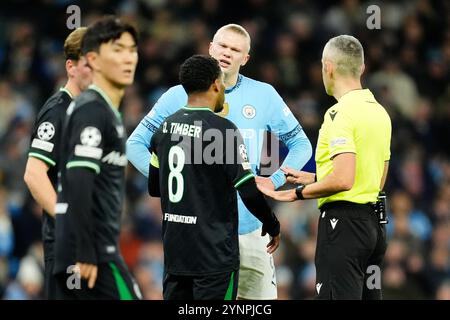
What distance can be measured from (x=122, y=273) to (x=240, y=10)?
33.1 feet

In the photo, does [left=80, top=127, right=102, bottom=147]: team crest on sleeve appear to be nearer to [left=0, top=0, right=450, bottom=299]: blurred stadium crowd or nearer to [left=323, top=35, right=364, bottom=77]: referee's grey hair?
[left=323, top=35, right=364, bottom=77]: referee's grey hair

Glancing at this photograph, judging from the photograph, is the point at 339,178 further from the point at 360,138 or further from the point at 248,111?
the point at 248,111

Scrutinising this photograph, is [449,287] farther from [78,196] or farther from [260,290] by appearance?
[78,196]

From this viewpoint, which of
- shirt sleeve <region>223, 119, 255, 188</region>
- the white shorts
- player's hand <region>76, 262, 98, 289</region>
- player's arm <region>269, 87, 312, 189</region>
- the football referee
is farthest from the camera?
player's arm <region>269, 87, 312, 189</region>

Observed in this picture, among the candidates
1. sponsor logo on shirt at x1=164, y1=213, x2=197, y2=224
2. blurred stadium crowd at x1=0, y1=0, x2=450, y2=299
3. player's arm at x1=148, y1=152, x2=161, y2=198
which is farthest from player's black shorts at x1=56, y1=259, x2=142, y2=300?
blurred stadium crowd at x1=0, y1=0, x2=450, y2=299

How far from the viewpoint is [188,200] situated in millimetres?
6297

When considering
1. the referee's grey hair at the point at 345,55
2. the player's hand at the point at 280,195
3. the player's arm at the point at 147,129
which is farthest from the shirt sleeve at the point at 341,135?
the player's arm at the point at 147,129

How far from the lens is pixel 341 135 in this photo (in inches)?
263

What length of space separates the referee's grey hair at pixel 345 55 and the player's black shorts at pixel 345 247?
95 cm

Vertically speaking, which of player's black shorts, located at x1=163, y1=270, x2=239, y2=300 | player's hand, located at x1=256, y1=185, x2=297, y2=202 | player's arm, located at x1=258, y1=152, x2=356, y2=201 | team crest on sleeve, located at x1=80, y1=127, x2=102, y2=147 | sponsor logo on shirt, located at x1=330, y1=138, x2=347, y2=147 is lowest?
player's black shorts, located at x1=163, y1=270, x2=239, y2=300

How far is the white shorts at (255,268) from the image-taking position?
7457mm

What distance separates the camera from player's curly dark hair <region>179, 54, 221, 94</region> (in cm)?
642

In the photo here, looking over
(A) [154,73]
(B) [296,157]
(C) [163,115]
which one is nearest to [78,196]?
(C) [163,115]

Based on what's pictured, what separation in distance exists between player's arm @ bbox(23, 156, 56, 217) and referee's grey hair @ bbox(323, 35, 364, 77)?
84.9 inches
